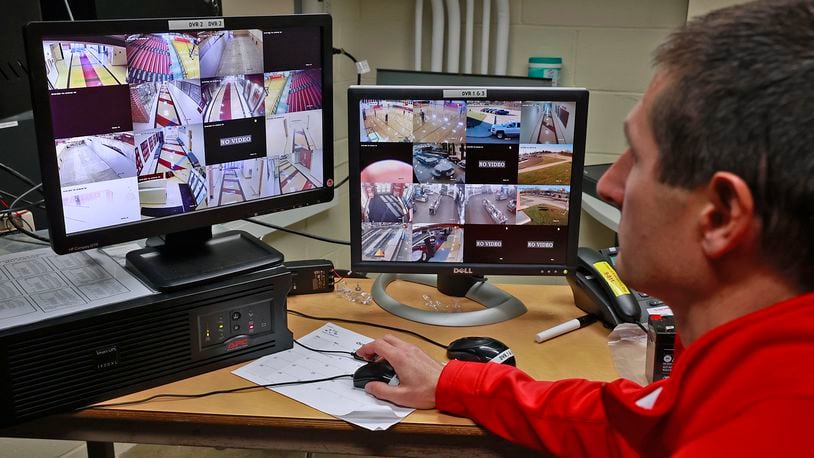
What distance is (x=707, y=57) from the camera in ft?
2.76

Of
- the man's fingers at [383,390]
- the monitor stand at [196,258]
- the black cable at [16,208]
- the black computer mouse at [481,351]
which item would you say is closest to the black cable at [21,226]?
the black cable at [16,208]

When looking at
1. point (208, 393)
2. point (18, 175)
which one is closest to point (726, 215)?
point (208, 393)

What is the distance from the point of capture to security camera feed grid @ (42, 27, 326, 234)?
4.34 ft

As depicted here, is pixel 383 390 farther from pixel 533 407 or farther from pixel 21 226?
pixel 21 226

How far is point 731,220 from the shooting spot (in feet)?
2.73

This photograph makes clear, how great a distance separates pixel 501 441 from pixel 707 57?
74 cm

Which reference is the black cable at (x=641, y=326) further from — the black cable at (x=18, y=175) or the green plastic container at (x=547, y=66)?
the green plastic container at (x=547, y=66)

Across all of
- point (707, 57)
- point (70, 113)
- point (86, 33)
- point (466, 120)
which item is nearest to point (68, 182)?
point (70, 113)

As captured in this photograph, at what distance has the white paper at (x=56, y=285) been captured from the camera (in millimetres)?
1331

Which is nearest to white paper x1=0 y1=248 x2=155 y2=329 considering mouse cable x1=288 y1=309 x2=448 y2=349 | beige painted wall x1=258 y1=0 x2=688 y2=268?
mouse cable x1=288 y1=309 x2=448 y2=349

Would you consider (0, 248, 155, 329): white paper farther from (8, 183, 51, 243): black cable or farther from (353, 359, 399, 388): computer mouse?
(353, 359, 399, 388): computer mouse

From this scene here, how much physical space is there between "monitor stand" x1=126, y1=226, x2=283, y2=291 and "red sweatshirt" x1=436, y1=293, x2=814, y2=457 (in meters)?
0.46

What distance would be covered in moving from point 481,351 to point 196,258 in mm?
579

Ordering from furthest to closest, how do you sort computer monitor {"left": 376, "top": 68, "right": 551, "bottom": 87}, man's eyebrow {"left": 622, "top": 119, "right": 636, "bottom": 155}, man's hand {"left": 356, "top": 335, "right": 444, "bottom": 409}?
computer monitor {"left": 376, "top": 68, "right": 551, "bottom": 87}, man's hand {"left": 356, "top": 335, "right": 444, "bottom": 409}, man's eyebrow {"left": 622, "top": 119, "right": 636, "bottom": 155}
